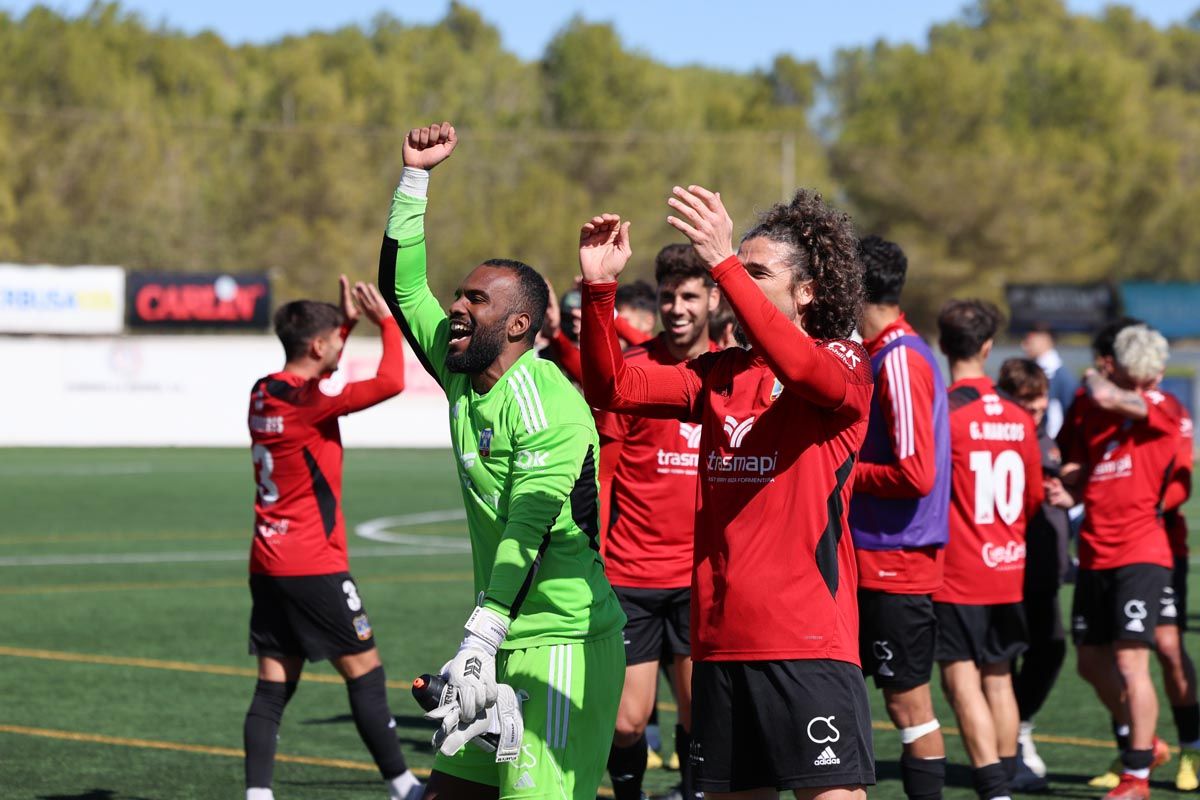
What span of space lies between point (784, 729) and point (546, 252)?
61.1 m

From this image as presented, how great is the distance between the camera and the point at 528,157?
76.1m

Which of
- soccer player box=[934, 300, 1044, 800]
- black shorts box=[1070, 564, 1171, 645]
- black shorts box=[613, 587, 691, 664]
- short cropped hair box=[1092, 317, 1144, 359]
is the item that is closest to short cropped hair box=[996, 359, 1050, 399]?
short cropped hair box=[1092, 317, 1144, 359]

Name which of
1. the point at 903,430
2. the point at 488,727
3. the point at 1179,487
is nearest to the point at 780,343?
the point at 488,727

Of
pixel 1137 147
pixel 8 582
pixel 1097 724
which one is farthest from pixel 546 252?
pixel 1097 724

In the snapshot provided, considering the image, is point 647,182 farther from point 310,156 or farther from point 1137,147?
point 1137,147

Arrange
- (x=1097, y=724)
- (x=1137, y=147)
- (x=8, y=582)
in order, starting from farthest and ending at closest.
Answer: (x=1137, y=147), (x=8, y=582), (x=1097, y=724)

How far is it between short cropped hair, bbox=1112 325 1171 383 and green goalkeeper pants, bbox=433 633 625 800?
4.38 metres

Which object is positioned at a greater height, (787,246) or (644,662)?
(787,246)

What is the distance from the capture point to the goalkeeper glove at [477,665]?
4590 mm

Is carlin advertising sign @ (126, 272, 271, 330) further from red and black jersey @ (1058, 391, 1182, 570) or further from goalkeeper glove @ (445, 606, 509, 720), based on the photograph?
goalkeeper glove @ (445, 606, 509, 720)

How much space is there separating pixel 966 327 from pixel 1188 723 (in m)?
2.59

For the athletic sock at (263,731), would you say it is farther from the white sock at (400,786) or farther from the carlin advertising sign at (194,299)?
the carlin advertising sign at (194,299)

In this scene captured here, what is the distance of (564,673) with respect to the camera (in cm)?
514

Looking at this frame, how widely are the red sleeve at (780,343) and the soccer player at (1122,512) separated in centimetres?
396
